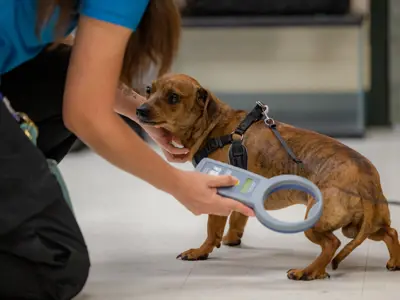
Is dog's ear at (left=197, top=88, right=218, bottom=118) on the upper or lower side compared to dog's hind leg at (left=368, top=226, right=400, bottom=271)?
upper

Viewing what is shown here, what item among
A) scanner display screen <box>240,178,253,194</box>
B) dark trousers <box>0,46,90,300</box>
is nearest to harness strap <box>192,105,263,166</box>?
scanner display screen <box>240,178,253,194</box>

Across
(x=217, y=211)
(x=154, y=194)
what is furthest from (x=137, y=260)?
(x=154, y=194)

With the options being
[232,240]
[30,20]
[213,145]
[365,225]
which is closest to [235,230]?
[232,240]

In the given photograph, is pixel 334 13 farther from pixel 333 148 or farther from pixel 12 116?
pixel 12 116

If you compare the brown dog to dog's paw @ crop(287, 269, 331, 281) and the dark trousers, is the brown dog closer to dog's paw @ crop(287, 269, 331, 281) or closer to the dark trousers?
dog's paw @ crop(287, 269, 331, 281)

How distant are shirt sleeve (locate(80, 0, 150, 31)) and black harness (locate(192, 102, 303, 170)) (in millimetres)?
673

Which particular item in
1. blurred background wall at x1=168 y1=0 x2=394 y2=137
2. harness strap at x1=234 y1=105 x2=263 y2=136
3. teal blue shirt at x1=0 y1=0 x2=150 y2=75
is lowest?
blurred background wall at x1=168 y1=0 x2=394 y2=137

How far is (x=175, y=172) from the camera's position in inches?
61.1

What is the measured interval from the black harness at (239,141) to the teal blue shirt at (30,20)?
0.61m

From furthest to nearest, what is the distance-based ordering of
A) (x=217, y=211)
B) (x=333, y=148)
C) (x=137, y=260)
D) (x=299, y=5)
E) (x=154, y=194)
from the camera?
(x=299, y=5)
(x=154, y=194)
(x=137, y=260)
(x=333, y=148)
(x=217, y=211)

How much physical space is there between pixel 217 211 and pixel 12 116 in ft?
1.44

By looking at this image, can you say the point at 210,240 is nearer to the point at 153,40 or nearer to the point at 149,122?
the point at 149,122

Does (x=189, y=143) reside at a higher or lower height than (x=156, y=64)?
lower

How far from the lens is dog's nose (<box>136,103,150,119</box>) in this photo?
2090 mm
